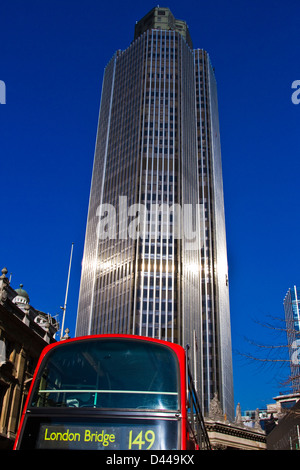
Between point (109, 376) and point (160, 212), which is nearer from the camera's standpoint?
point (109, 376)

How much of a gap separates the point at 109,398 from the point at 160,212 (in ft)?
287

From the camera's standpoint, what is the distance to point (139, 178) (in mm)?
98812

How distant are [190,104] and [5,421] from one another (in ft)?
325

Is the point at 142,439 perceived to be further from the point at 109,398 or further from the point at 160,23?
the point at 160,23

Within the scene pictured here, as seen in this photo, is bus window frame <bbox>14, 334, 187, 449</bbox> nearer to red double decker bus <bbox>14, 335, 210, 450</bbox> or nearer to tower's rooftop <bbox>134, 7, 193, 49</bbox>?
red double decker bus <bbox>14, 335, 210, 450</bbox>

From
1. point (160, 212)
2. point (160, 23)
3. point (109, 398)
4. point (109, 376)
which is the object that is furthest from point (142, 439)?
point (160, 23)

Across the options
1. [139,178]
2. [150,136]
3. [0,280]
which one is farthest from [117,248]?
[0,280]

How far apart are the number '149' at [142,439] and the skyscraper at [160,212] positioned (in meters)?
76.4

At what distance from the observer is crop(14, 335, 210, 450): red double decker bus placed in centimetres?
823

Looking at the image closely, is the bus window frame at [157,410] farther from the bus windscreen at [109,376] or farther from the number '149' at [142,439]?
the number '149' at [142,439]

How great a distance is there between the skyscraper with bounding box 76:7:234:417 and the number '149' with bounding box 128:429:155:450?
7637 centimetres

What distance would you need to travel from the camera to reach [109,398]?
8.79 meters

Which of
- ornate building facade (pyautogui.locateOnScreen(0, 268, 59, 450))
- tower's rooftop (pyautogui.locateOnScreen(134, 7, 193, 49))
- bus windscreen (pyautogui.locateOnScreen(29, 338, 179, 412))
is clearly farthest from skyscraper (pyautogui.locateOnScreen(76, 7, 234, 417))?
bus windscreen (pyautogui.locateOnScreen(29, 338, 179, 412))

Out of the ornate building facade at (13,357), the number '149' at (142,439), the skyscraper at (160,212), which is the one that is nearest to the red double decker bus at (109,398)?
the number '149' at (142,439)
